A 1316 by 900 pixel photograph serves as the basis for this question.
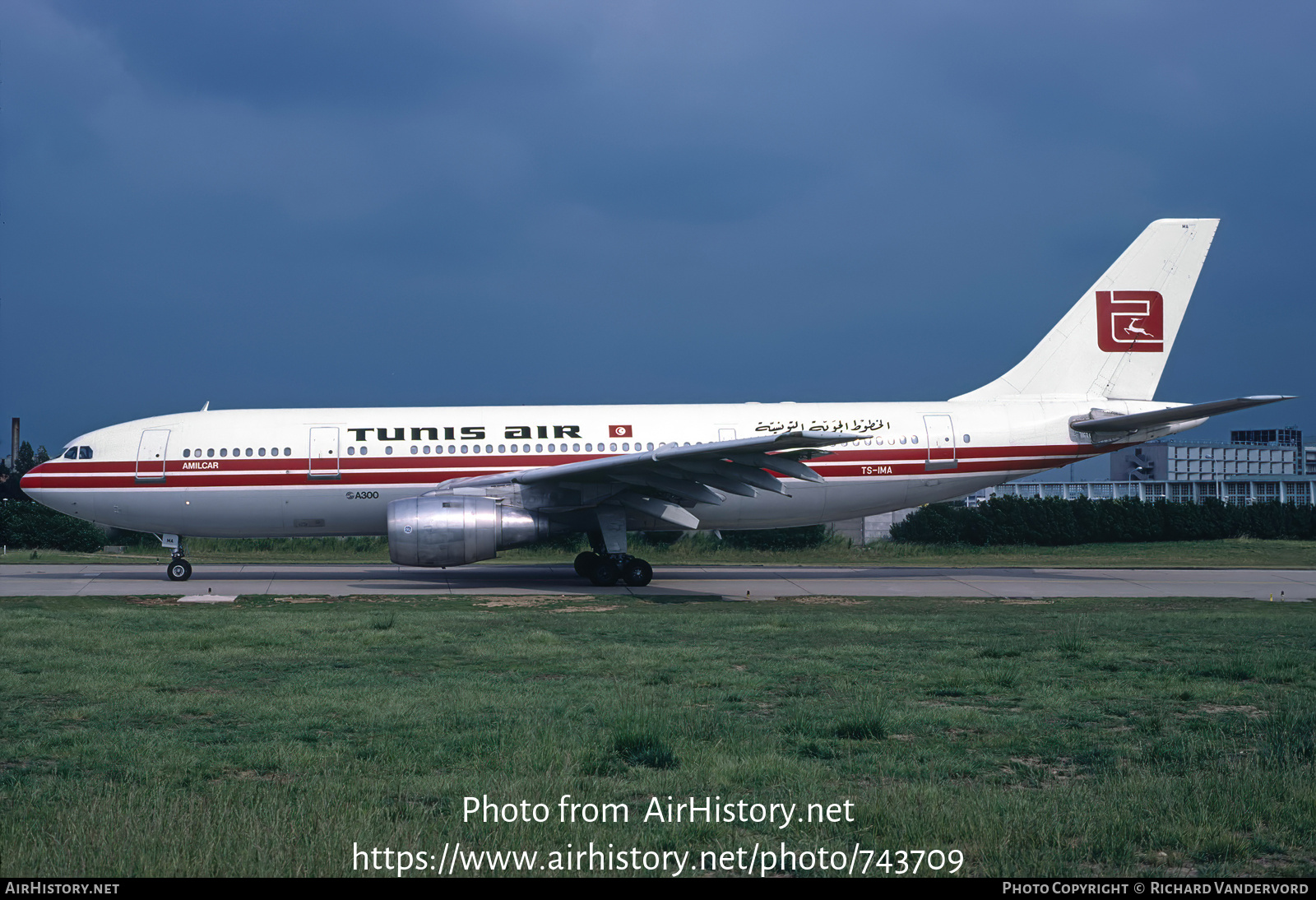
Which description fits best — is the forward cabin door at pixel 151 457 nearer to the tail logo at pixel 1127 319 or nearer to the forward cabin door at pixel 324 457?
the forward cabin door at pixel 324 457

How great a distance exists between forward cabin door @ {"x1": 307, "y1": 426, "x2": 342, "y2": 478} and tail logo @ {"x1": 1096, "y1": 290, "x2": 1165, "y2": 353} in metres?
16.3

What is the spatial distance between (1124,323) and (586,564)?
1278 cm

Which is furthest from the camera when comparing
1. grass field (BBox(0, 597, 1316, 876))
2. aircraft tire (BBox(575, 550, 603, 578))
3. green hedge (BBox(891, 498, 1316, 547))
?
green hedge (BBox(891, 498, 1316, 547))

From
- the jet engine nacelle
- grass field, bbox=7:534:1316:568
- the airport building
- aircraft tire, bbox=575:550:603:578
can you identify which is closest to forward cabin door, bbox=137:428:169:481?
the jet engine nacelle

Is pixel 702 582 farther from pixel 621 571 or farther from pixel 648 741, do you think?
pixel 648 741

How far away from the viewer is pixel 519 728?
6516mm

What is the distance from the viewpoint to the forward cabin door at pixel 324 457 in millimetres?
20078

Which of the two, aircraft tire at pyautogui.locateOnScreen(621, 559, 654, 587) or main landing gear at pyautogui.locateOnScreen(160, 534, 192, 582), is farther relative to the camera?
main landing gear at pyautogui.locateOnScreen(160, 534, 192, 582)

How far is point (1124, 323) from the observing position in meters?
22.4

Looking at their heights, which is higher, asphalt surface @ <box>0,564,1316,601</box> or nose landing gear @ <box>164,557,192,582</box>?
nose landing gear @ <box>164,557,192,582</box>

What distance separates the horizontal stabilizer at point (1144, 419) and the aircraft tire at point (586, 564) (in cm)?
1027

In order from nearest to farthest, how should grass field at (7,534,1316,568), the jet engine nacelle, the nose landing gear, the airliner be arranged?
the jet engine nacelle
the airliner
the nose landing gear
grass field at (7,534,1316,568)

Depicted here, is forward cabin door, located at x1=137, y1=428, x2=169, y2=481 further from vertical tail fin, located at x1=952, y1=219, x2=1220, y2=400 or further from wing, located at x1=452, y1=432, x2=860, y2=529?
vertical tail fin, located at x1=952, y1=219, x2=1220, y2=400

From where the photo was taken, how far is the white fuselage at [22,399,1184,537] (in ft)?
65.8
